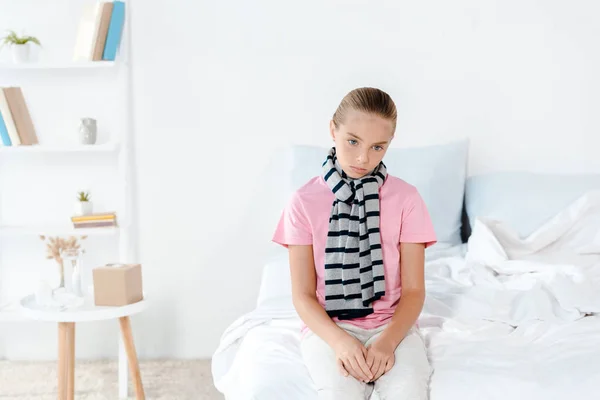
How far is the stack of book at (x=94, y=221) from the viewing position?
2.76 m

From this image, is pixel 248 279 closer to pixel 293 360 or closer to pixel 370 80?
pixel 370 80

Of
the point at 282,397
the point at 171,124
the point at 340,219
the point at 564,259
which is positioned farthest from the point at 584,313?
the point at 171,124

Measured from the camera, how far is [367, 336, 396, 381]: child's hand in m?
1.54

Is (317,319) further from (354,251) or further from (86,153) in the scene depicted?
(86,153)

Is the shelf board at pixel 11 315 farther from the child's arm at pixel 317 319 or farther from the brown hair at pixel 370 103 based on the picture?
the brown hair at pixel 370 103

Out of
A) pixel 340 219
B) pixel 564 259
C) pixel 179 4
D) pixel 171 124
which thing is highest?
pixel 179 4

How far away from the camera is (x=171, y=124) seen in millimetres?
2959

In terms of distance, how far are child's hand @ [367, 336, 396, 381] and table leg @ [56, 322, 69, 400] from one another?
4.17ft

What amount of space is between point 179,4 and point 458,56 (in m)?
1.12

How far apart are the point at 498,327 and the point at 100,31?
1775 mm

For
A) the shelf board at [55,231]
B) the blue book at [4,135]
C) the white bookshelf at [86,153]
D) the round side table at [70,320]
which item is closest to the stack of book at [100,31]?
the white bookshelf at [86,153]

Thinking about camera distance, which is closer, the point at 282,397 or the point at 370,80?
the point at 282,397

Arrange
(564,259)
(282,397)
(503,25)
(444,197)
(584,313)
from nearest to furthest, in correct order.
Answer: (282,397) → (584,313) → (564,259) → (444,197) → (503,25)

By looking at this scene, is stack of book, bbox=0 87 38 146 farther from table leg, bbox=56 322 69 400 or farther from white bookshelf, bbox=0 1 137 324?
table leg, bbox=56 322 69 400
